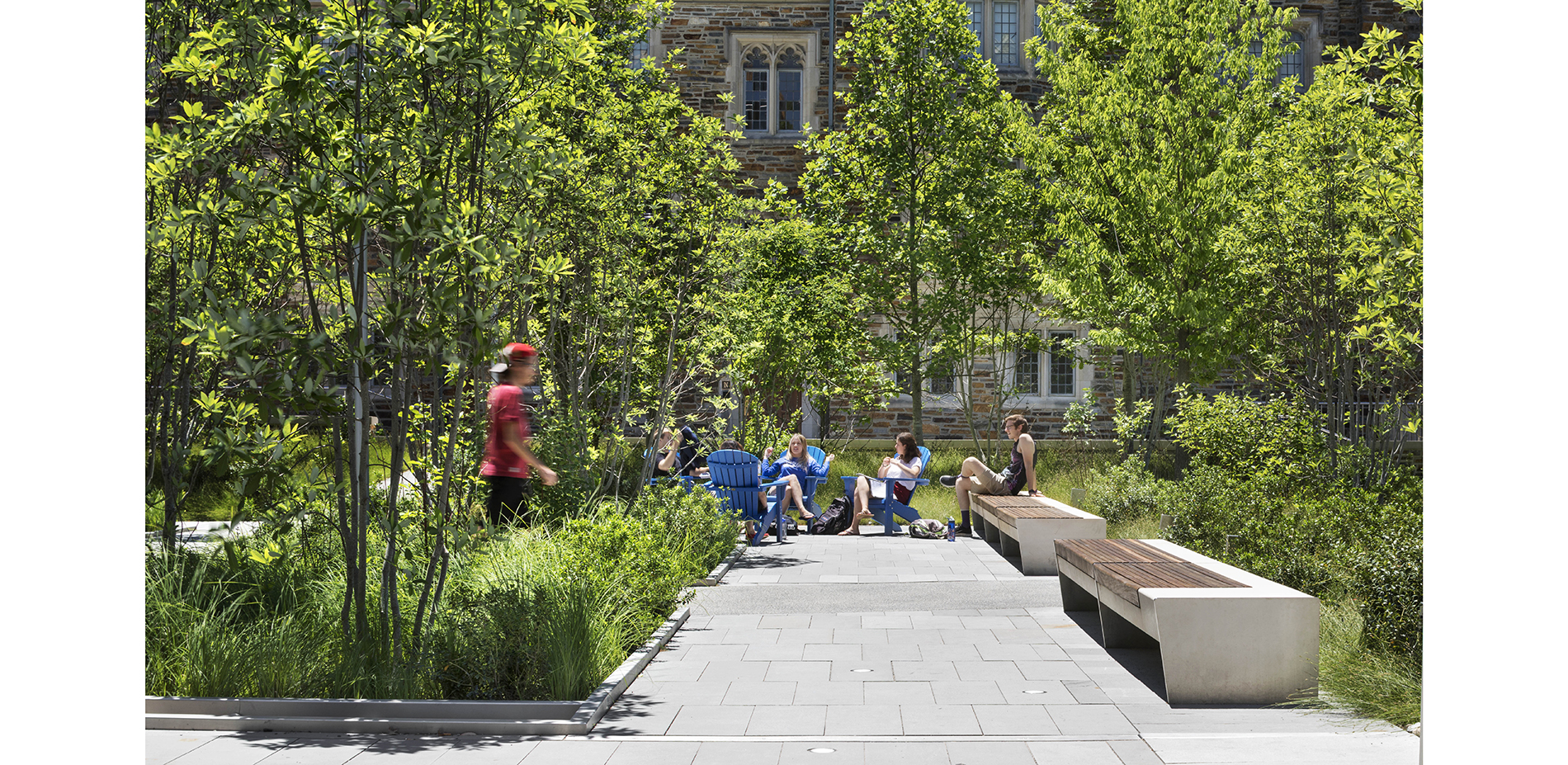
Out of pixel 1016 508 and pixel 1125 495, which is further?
pixel 1125 495

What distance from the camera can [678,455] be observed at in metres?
13.4

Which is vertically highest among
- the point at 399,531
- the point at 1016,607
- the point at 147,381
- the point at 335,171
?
the point at 335,171

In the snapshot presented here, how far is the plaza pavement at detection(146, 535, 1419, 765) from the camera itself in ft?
14.4

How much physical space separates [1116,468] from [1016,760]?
937cm

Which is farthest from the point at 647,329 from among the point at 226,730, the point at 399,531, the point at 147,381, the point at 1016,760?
the point at 1016,760

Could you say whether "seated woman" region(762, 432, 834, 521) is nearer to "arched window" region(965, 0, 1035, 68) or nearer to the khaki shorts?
the khaki shorts

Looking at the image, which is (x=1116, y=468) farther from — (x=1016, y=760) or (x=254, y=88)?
(x=254, y=88)

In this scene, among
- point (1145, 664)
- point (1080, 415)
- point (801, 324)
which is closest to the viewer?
point (1145, 664)

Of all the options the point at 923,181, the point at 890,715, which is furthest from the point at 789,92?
the point at 890,715

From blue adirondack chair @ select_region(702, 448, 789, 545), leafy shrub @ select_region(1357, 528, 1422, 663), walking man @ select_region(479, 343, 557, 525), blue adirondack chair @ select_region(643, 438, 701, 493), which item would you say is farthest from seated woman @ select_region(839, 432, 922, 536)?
leafy shrub @ select_region(1357, 528, 1422, 663)

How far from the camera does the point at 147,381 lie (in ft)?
25.4

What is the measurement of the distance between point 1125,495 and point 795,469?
3.48 m

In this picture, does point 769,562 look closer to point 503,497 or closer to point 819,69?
point 503,497

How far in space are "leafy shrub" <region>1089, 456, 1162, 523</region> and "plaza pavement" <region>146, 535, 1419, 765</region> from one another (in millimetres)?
4587
